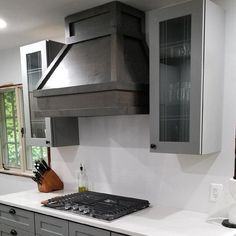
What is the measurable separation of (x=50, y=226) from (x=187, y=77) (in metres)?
1.50

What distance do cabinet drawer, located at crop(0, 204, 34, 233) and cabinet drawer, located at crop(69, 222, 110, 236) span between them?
46cm

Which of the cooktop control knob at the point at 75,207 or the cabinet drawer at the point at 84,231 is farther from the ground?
the cooktop control knob at the point at 75,207

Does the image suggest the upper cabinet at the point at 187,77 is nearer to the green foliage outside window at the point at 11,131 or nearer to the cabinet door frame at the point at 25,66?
the cabinet door frame at the point at 25,66

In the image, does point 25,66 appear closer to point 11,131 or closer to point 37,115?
point 37,115

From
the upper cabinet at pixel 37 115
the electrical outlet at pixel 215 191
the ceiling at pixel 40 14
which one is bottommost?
the electrical outlet at pixel 215 191

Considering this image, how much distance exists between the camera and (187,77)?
1778 millimetres

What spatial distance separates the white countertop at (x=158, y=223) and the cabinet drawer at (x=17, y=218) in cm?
9

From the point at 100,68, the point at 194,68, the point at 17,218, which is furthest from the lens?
the point at 17,218

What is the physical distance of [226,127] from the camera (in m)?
1.90

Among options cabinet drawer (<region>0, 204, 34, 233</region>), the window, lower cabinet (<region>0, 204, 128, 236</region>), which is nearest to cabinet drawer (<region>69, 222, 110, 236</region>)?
lower cabinet (<region>0, 204, 128, 236</region>)

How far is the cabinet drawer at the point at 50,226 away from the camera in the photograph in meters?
2.05

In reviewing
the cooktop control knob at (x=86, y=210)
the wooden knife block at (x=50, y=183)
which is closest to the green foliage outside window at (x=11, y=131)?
the wooden knife block at (x=50, y=183)

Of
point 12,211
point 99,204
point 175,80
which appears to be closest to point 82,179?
point 99,204

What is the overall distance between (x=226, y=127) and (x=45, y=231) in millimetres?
1578
